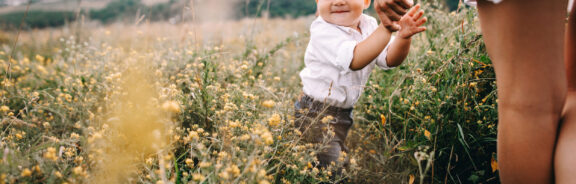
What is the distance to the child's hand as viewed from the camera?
1.47m

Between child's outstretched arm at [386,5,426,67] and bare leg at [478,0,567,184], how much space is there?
281mm

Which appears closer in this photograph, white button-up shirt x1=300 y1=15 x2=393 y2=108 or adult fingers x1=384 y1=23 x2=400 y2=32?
adult fingers x1=384 y1=23 x2=400 y2=32

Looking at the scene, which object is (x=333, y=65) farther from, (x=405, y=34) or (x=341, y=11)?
(x=405, y=34)

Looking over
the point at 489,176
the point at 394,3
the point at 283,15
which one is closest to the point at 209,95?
the point at 394,3

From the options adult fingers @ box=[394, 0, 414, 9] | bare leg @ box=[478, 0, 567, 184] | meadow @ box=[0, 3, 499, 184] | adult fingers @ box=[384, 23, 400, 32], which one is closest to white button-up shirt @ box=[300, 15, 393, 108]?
meadow @ box=[0, 3, 499, 184]

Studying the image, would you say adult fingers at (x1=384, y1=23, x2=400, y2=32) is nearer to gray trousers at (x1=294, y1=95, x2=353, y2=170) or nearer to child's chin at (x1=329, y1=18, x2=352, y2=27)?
child's chin at (x1=329, y1=18, x2=352, y2=27)

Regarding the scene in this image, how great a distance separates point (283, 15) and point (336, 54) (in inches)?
287

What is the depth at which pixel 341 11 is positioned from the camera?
75.3 inches

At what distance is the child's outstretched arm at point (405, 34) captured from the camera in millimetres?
1474

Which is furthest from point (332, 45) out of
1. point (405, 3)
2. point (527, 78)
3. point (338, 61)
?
point (527, 78)

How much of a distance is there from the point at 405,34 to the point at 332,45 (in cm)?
42

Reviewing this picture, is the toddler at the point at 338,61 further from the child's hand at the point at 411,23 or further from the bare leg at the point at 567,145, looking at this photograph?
the bare leg at the point at 567,145

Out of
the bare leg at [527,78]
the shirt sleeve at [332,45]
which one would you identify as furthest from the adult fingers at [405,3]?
the shirt sleeve at [332,45]

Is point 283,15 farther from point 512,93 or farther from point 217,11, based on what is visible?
point 512,93
